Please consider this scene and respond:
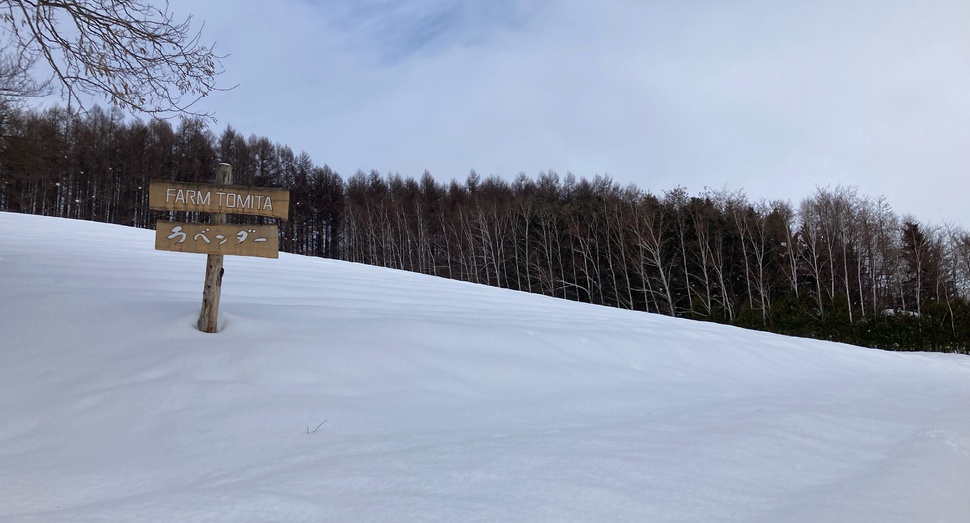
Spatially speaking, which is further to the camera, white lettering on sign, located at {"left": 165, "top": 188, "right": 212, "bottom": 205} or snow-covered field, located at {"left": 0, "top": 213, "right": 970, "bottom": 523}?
white lettering on sign, located at {"left": 165, "top": 188, "right": 212, "bottom": 205}

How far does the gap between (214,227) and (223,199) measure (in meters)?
0.26

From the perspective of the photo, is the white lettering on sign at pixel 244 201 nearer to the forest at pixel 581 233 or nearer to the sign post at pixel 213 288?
the sign post at pixel 213 288

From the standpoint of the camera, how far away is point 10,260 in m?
7.09

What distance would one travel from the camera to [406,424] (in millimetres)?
3760

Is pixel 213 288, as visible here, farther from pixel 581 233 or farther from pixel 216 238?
pixel 581 233

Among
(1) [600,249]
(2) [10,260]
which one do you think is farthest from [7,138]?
(1) [600,249]

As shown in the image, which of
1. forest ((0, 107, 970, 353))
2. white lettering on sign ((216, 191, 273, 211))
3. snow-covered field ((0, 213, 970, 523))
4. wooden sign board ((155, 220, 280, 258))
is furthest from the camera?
forest ((0, 107, 970, 353))

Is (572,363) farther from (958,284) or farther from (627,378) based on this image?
(958,284)

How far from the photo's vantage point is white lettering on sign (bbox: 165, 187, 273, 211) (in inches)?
186

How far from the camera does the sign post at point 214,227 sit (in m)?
4.68

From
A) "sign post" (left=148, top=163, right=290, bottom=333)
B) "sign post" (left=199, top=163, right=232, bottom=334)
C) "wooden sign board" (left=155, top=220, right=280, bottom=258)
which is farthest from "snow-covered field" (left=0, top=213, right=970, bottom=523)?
"wooden sign board" (left=155, top=220, right=280, bottom=258)

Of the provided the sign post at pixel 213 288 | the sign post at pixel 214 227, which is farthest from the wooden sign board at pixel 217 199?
the sign post at pixel 213 288

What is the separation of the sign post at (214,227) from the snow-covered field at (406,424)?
0.55 meters

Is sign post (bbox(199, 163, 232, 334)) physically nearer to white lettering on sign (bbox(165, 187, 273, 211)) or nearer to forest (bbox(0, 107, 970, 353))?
white lettering on sign (bbox(165, 187, 273, 211))
